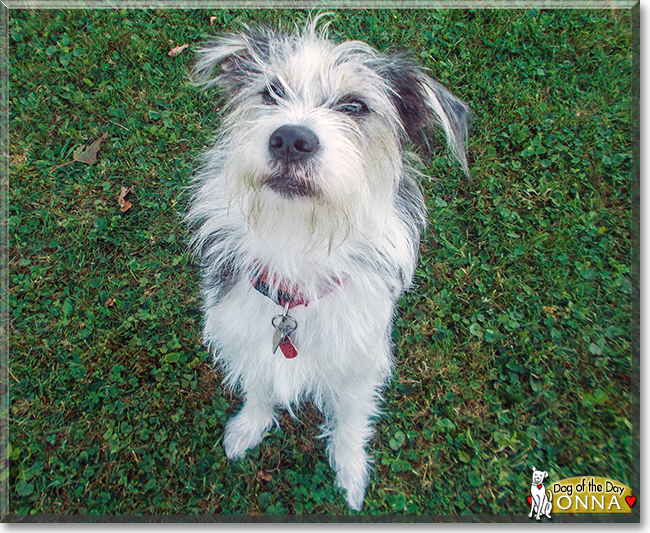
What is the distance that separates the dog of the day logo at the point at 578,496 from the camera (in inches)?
107

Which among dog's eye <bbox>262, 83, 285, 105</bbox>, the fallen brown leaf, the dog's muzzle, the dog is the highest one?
dog's eye <bbox>262, 83, 285, 105</bbox>

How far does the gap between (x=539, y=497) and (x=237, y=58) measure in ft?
11.2

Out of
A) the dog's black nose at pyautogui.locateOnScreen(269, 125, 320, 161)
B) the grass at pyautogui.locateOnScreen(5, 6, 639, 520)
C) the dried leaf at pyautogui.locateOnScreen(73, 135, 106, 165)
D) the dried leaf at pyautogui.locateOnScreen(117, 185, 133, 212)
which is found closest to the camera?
the dog's black nose at pyautogui.locateOnScreen(269, 125, 320, 161)

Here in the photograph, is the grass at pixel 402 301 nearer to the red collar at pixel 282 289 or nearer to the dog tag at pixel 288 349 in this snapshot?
the dog tag at pixel 288 349

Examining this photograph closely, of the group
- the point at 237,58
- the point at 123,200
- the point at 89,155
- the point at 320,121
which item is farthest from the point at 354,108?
the point at 89,155

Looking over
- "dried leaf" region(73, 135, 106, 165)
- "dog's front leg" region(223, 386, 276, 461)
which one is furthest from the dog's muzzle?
"dried leaf" region(73, 135, 106, 165)

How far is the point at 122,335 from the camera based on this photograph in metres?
3.45

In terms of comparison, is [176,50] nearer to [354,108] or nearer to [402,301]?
[354,108]

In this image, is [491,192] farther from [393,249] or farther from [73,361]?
[73,361]

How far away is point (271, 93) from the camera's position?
204 centimetres

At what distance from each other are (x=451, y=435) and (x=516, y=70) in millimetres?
3594

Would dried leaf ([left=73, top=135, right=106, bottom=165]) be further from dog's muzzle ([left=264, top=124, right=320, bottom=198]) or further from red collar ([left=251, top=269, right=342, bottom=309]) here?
dog's muzzle ([left=264, top=124, right=320, bottom=198])

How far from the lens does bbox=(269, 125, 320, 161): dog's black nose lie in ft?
5.53

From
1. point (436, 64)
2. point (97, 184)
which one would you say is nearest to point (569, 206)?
point (436, 64)
